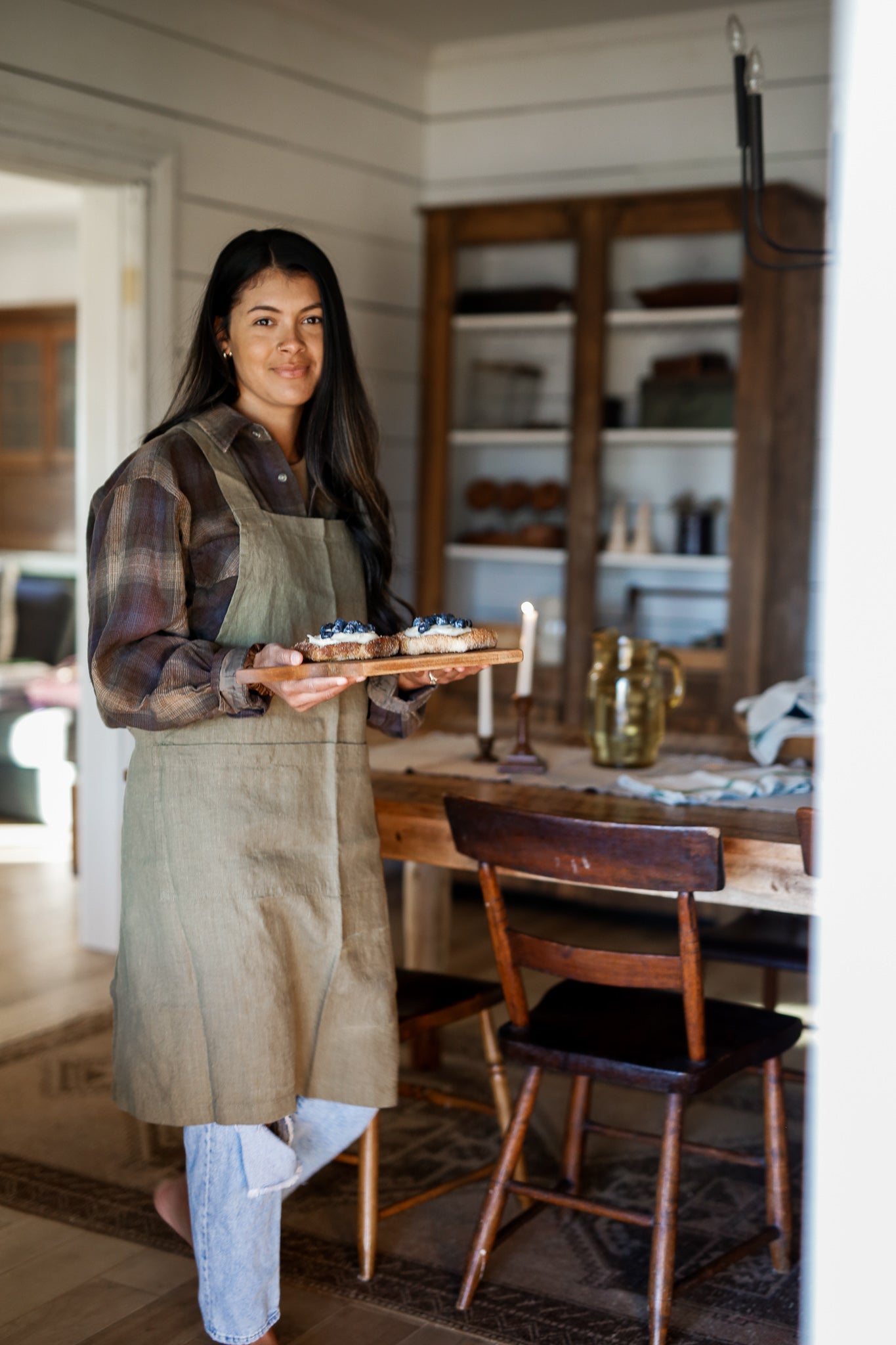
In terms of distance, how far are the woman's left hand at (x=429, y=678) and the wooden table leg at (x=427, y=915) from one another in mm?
969

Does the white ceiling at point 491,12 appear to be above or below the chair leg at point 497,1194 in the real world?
above

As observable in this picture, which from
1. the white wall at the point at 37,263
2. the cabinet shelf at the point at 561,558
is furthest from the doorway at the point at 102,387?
the white wall at the point at 37,263

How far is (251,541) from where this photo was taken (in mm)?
1925

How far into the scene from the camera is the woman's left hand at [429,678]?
201 cm

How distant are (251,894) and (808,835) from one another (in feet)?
2.51

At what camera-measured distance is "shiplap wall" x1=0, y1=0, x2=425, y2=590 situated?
142 inches

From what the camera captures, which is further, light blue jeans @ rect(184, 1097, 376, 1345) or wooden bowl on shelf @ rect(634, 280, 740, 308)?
wooden bowl on shelf @ rect(634, 280, 740, 308)

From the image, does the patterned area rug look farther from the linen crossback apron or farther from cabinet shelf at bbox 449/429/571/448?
cabinet shelf at bbox 449/429/571/448

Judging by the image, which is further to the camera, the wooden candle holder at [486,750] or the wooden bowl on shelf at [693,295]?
the wooden bowl on shelf at [693,295]

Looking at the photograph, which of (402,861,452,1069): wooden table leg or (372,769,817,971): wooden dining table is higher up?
(372,769,817,971): wooden dining table

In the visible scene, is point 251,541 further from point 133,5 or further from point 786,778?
point 133,5

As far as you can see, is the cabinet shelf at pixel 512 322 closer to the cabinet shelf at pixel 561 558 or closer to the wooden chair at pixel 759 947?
the cabinet shelf at pixel 561 558

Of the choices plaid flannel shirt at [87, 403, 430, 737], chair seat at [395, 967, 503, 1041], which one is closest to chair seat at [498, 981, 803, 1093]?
chair seat at [395, 967, 503, 1041]

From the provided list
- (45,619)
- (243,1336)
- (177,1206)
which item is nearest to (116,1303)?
(177,1206)
